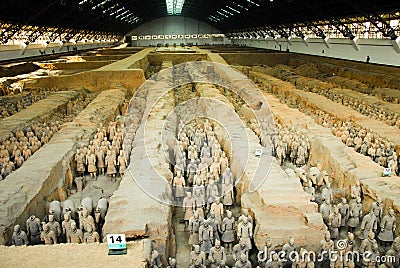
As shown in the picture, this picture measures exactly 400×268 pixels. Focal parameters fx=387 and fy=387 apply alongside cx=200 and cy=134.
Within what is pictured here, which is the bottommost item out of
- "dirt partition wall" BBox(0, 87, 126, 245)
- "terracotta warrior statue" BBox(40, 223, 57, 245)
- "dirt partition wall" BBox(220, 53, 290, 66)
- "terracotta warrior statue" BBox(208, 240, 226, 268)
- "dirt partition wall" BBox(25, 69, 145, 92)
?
"terracotta warrior statue" BBox(208, 240, 226, 268)

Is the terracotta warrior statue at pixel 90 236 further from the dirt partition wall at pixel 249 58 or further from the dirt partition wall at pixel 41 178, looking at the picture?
the dirt partition wall at pixel 249 58

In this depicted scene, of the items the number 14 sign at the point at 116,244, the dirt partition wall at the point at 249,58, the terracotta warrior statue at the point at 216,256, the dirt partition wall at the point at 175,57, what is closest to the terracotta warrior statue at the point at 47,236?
A: the number 14 sign at the point at 116,244

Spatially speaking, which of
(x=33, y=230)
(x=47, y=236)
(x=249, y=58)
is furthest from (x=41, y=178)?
(x=249, y=58)

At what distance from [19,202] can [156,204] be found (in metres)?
1.95

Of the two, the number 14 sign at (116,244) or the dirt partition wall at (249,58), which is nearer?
the number 14 sign at (116,244)

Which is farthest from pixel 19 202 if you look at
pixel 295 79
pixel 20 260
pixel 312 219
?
pixel 295 79

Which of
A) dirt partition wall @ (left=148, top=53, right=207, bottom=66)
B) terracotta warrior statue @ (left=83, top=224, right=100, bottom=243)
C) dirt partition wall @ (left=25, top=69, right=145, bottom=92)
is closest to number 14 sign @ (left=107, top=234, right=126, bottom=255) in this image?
terracotta warrior statue @ (left=83, top=224, right=100, bottom=243)

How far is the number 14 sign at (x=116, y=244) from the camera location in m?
3.97

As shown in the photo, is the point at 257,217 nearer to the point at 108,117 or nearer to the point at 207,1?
the point at 108,117

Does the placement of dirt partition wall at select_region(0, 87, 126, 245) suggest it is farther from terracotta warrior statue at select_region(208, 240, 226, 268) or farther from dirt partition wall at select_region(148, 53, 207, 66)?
dirt partition wall at select_region(148, 53, 207, 66)

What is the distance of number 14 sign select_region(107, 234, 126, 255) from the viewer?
397 centimetres

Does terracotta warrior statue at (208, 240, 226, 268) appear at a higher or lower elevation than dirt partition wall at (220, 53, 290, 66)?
lower

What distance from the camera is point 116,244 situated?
3.99m

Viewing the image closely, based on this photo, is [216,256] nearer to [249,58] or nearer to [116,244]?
[116,244]
